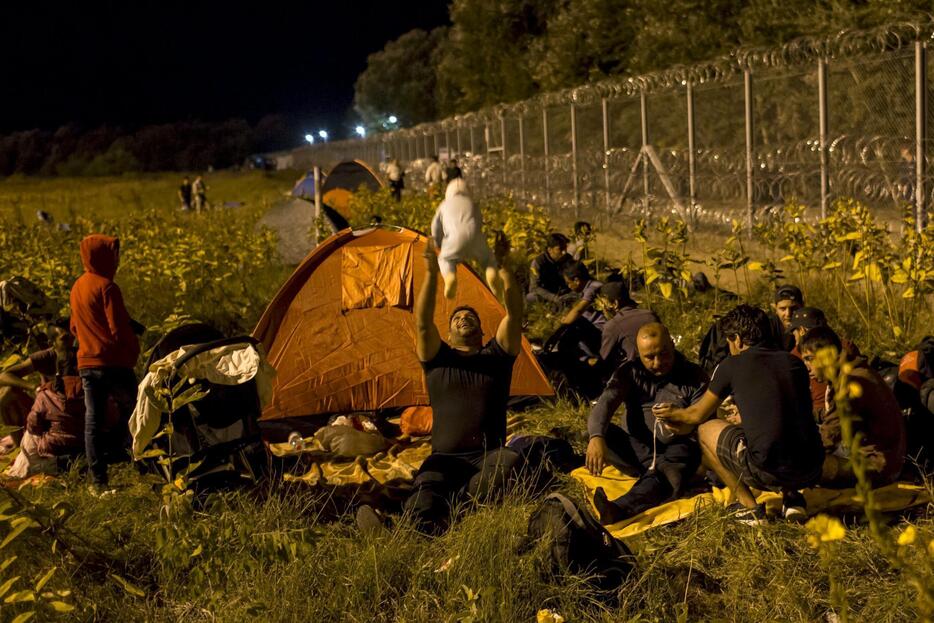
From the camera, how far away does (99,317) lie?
6.12 meters

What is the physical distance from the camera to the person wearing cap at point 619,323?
668 cm

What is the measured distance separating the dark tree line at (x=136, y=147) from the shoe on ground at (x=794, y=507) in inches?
3100

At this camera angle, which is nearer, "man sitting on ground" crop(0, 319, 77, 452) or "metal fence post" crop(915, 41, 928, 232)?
"man sitting on ground" crop(0, 319, 77, 452)

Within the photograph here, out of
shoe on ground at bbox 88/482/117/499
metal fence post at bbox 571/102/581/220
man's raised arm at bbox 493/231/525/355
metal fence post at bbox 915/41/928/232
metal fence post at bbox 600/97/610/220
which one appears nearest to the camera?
man's raised arm at bbox 493/231/525/355

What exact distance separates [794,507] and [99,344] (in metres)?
3.88

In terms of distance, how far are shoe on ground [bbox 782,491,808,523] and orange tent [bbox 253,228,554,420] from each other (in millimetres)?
3015

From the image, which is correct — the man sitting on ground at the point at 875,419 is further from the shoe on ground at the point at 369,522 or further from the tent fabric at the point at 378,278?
the tent fabric at the point at 378,278

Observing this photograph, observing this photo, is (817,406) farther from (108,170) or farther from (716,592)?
(108,170)

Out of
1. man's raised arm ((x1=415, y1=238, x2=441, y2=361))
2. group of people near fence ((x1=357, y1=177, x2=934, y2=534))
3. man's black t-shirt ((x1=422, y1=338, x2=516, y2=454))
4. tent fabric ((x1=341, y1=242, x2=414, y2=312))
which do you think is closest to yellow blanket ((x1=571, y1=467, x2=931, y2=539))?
group of people near fence ((x1=357, y1=177, x2=934, y2=534))

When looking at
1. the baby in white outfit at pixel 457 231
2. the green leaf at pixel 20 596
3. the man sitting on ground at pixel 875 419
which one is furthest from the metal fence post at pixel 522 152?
the green leaf at pixel 20 596

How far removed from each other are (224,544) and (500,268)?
1.62 metres

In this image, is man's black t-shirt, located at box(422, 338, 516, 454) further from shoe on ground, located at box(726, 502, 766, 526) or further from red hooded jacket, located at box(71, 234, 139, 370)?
red hooded jacket, located at box(71, 234, 139, 370)

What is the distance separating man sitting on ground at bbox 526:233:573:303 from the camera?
9188 millimetres

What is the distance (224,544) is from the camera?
14.4ft
